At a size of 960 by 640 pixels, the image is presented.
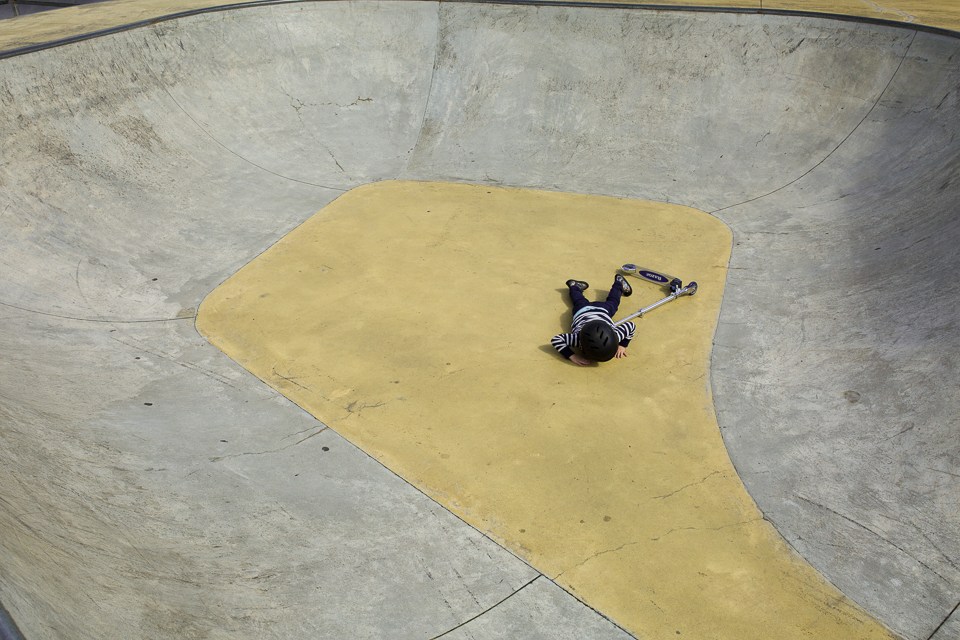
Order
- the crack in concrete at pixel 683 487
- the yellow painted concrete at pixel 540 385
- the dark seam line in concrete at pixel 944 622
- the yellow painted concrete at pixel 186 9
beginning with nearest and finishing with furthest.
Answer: the dark seam line in concrete at pixel 944 622, the yellow painted concrete at pixel 540 385, the crack in concrete at pixel 683 487, the yellow painted concrete at pixel 186 9

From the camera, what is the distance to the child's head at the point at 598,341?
5.62m

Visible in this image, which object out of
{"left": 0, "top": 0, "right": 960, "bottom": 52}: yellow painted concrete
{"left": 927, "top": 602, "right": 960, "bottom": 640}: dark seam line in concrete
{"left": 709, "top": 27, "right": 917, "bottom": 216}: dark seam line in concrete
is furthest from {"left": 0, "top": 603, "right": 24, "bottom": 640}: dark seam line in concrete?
{"left": 0, "top": 0, "right": 960, "bottom": 52}: yellow painted concrete

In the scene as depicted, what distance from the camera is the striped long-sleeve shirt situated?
5899 millimetres

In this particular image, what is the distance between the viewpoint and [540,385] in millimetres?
5707

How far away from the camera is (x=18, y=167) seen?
24.1 feet

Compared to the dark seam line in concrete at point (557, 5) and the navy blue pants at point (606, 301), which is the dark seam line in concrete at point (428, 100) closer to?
the dark seam line in concrete at point (557, 5)

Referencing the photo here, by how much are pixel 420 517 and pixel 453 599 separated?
2.36ft

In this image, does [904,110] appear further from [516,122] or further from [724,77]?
[516,122]

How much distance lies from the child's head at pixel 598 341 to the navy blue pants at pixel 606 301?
1.98 feet

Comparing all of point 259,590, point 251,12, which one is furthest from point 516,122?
point 259,590

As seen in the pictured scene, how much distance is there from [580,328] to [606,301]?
788 mm

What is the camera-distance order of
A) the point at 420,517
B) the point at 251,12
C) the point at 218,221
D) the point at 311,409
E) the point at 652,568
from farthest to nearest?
the point at 251,12 → the point at 218,221 → the point at 311,409 → the point at 420,517 → the point at 652,568

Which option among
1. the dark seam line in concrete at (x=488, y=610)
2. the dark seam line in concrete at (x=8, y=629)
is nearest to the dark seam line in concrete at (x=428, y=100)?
the dark seam line in concrete at (x=488, y=610)

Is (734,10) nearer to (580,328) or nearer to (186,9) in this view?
(580,328)
